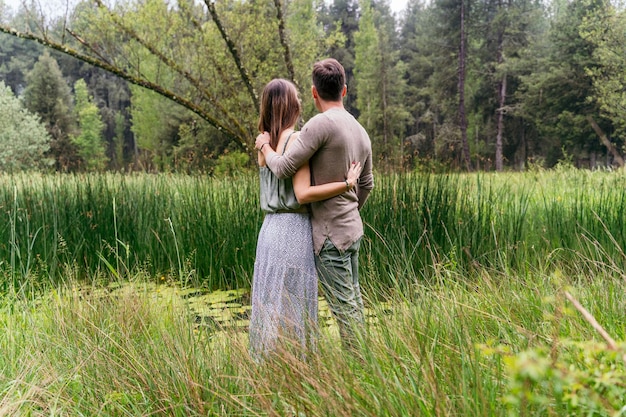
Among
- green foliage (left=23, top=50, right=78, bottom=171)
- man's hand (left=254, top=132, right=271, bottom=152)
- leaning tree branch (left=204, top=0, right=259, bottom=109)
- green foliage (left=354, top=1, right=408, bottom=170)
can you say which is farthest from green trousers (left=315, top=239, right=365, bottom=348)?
green foliage (left=23, top=50, right=78, bottom=171)

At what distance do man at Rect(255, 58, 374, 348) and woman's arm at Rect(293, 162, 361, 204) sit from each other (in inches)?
1.9

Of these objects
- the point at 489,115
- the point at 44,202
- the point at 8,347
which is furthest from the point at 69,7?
the point at 489,115

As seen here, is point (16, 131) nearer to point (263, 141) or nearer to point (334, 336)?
point (263, 141)

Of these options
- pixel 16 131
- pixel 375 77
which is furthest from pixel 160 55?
pixel 375 77

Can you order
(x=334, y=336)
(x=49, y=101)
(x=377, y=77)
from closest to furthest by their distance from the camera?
(x=334, y=336)
(x=377, y=77)
(x=49, y=101)

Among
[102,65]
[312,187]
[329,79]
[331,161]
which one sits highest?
[102,65]

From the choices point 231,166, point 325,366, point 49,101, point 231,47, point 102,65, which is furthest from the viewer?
point 49,101

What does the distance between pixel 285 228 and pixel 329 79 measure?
73 centimetres

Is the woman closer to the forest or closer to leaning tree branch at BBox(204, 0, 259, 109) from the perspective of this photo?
the forest

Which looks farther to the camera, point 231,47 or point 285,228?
point 231,47

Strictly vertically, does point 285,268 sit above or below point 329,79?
below

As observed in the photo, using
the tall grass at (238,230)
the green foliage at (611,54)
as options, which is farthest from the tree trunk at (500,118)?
the tall grass at (238,230)

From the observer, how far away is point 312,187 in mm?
2402

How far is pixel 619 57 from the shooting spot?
20516 mm
